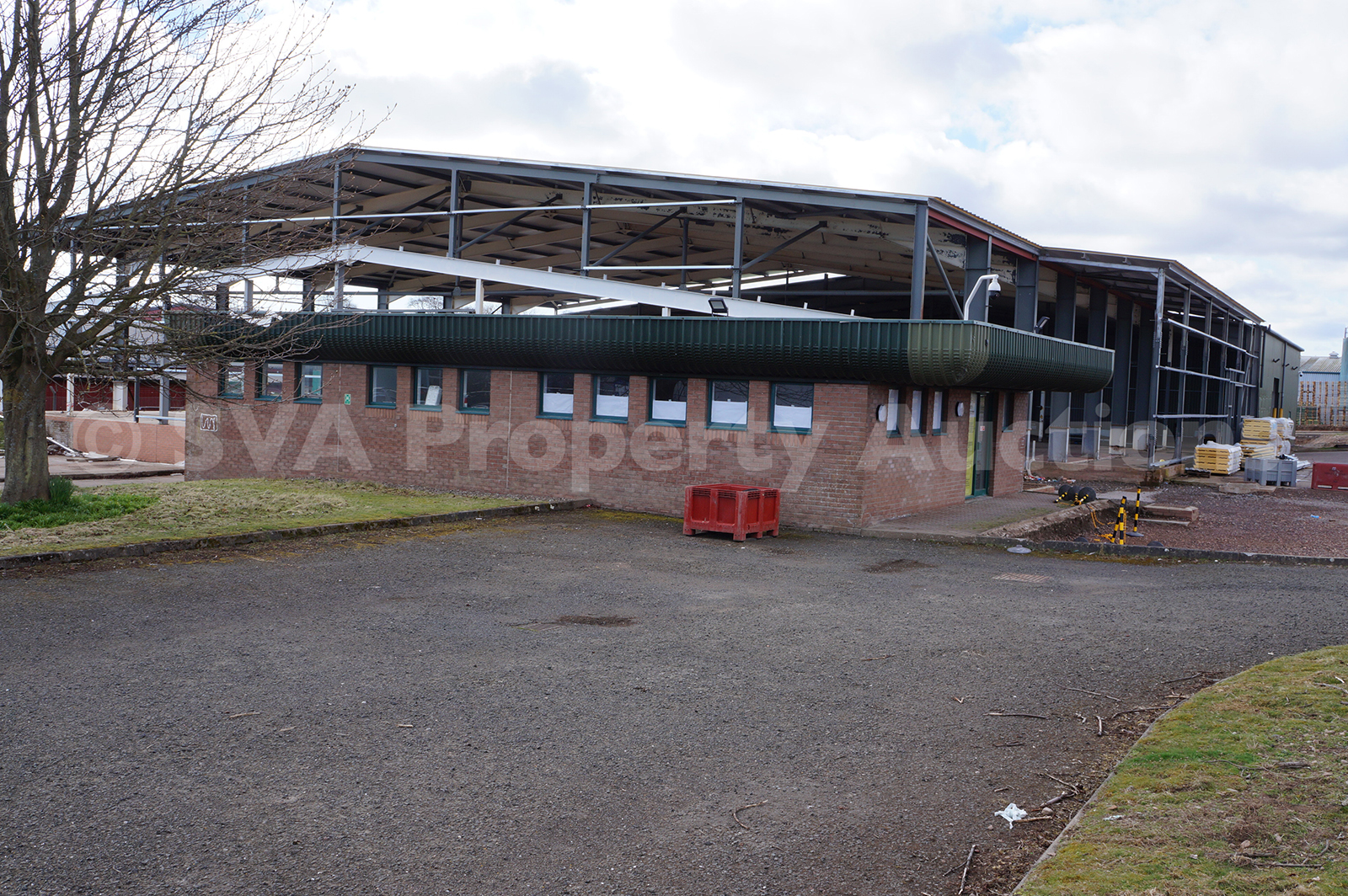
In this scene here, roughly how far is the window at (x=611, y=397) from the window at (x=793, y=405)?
3042 millimetres

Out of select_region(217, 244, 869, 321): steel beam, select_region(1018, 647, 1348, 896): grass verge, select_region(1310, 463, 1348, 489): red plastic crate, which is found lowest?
select_region(1018, 647, 1348, 896): grass verge

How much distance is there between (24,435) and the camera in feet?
45.7

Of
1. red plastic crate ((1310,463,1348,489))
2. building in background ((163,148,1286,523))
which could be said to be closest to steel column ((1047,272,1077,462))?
building in background ((163,148,1286,523))

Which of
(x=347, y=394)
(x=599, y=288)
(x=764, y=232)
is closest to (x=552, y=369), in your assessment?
(x=599, y=288)

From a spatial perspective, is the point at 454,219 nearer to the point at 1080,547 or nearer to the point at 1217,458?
the point at 1080,547

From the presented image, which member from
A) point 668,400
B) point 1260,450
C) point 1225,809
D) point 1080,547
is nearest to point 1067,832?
point 1225,809

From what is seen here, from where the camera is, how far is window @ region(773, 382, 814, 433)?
56.2ft

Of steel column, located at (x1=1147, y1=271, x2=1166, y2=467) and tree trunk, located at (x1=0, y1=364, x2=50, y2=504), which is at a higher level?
steel column, located at (x1=1147, y1=271, x2=1166, y2=467)

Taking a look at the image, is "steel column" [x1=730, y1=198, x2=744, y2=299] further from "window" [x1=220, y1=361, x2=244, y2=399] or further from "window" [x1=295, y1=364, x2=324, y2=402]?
"window" [x1=220, y1=361, x2=244, y2=399]

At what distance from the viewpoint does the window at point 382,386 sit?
68.9 ft

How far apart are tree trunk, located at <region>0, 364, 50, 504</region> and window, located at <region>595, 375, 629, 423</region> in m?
8.95

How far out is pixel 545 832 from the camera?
4.95 metres

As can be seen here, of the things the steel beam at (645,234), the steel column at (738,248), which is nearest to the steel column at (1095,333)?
the steel beam at (645,234)

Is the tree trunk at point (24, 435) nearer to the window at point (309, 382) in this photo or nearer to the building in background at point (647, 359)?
the building in background at point (647, 359)
